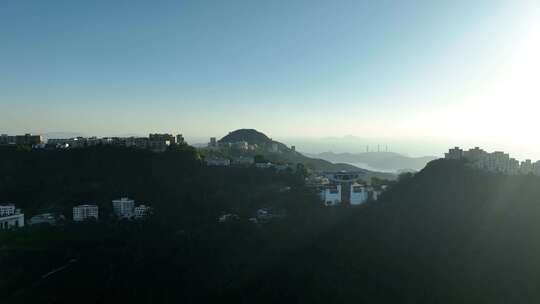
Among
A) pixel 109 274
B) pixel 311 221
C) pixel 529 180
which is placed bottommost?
pixel 109 274

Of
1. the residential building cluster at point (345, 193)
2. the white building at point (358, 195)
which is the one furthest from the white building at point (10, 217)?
the white building at point (358, 195)

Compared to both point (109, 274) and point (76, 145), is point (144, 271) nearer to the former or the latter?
point (109, 274)

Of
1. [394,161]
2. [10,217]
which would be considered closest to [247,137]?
[394,161]

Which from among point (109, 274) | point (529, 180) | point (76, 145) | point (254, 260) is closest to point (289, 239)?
point (254, 260)

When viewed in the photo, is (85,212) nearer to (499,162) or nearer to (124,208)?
(124,208)

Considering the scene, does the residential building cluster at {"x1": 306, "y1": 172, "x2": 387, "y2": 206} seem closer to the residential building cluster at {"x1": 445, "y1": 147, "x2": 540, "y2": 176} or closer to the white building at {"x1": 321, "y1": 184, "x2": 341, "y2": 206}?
the white building at {"x1": 321, "y1": 184, "x2": 341, "y2": 206}

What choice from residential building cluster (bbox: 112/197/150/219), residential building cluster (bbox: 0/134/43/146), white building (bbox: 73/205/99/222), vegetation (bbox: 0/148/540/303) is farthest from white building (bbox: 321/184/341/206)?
residential building cluster (bbox: 0/134/43/146)

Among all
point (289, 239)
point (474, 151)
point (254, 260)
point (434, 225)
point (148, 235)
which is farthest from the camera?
point (474, 151)
